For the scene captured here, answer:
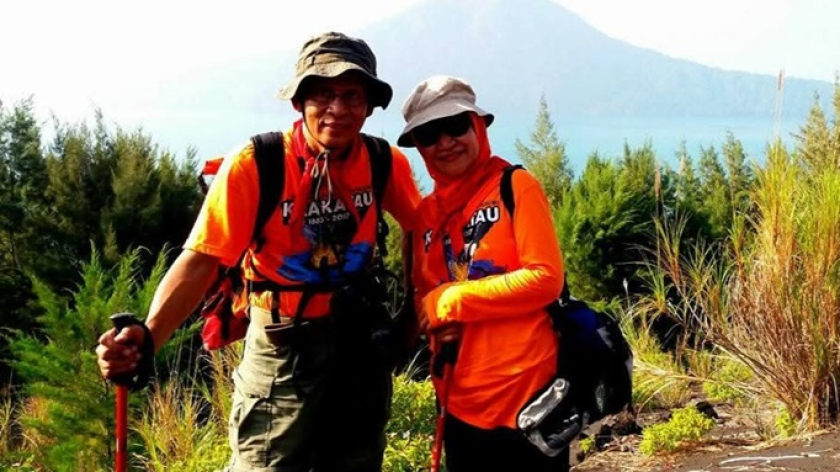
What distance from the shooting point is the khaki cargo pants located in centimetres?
246

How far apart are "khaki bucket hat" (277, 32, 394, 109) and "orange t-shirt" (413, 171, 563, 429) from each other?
19.5 inches

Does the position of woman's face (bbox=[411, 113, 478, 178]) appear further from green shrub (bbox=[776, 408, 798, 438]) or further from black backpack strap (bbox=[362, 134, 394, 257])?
green shrub (bbox=[776, 408, 798, 438])

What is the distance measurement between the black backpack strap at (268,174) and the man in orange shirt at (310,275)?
2 cm

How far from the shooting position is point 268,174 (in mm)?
2355

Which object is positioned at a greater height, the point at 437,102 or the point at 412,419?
the point at 437,102

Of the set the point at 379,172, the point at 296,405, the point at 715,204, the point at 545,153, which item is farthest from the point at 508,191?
the point at 545,153

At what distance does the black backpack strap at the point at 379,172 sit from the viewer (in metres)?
2.65

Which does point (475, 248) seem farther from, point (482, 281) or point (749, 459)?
point (749, 459)

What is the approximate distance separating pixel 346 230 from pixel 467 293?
42cm

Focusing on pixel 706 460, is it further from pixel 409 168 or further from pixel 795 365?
pixel 409 168

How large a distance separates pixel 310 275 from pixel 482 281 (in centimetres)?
51

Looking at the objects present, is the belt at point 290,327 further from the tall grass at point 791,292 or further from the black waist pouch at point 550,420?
the tall grass at point 791,292

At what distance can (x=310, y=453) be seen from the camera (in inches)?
98.7

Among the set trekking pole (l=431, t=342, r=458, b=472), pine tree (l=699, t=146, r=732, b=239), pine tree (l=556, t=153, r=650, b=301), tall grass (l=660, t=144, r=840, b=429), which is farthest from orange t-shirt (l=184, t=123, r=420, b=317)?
pine tree (l=556, t=153, r=650, b=301)
